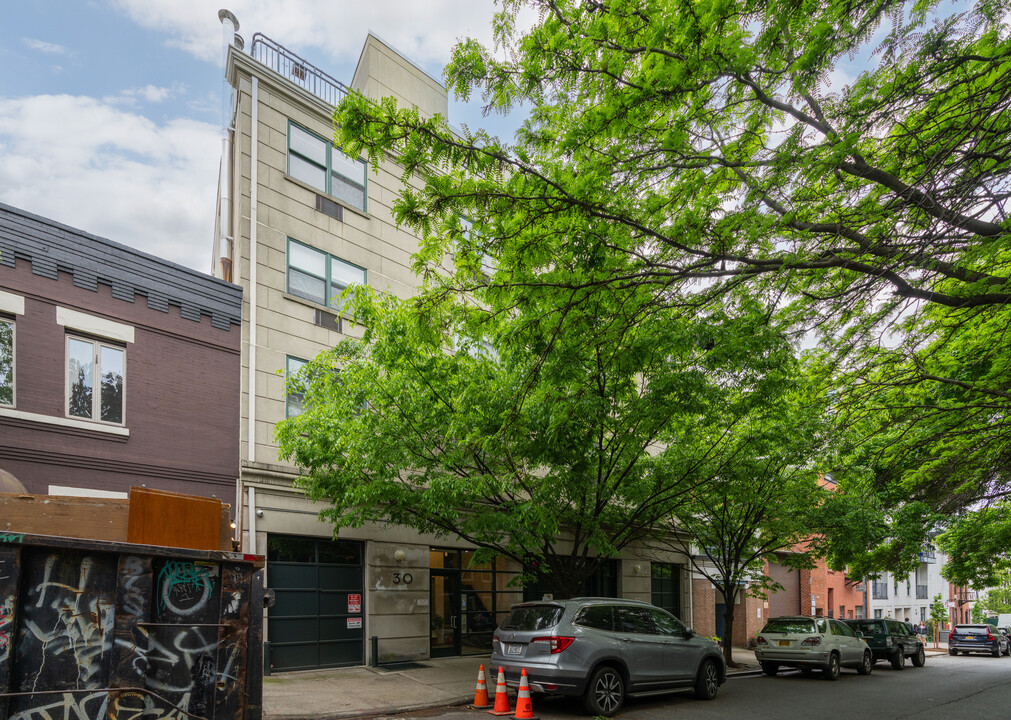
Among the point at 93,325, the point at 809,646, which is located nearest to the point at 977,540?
the point at 809,646

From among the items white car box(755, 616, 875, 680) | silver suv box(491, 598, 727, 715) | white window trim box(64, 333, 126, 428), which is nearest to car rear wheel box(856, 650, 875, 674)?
white car box(755, 616, 875, 680)

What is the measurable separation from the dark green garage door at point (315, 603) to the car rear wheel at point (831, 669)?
35.0ft

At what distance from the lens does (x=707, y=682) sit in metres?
12.6

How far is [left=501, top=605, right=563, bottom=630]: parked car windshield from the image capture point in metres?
10.8

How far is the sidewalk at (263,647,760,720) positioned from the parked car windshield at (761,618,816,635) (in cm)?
763

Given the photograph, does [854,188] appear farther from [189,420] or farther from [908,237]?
[189,420]

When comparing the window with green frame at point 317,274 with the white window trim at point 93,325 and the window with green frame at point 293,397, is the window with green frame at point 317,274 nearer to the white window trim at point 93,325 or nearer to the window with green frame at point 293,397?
the window with green frame at point 293,397

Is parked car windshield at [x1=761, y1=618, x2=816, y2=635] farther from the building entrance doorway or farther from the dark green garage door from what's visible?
the dark green garage door

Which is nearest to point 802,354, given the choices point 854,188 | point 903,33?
point 854,188

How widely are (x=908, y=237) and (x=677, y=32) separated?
284 centimetres

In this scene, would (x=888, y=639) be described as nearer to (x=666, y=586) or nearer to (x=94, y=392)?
(x=666, y=586)

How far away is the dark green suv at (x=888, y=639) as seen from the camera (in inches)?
831

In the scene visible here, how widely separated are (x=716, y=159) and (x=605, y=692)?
25.1ft

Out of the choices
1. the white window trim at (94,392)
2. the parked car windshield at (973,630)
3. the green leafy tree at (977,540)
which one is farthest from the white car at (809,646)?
the parked car windshield at (973,630)
